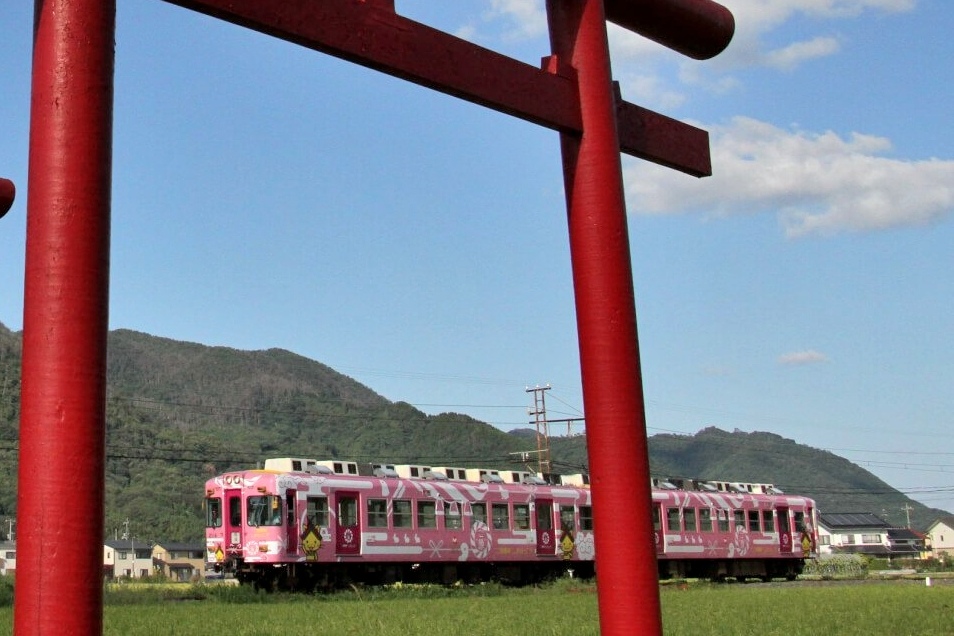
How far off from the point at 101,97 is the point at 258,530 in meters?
17.6

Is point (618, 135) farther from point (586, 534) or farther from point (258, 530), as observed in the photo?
point (586, 534)

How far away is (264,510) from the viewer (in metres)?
20.1

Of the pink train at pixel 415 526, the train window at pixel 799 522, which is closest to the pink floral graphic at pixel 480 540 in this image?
the pink train at pixel 415 526

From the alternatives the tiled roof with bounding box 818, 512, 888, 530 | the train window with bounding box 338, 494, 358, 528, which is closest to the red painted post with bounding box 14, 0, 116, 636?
the train window with bounding box 338, 494, 358, 528

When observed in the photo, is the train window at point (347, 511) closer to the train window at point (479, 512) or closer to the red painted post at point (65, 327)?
the train window at point (479, 512)

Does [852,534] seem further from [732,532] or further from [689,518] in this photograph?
[689,518]

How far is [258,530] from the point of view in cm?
2019

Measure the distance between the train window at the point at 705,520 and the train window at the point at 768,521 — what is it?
2.59 meters

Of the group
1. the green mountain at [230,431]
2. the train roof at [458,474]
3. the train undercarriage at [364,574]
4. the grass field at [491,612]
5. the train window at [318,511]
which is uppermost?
the green mountain at [230,431]

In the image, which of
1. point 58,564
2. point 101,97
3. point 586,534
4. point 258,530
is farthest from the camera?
point 586,534

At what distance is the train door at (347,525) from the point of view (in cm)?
2044

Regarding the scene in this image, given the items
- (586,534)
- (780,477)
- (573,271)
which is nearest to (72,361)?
(573,271)

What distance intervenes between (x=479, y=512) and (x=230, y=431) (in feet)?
333

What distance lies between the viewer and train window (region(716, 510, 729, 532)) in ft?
92.7
